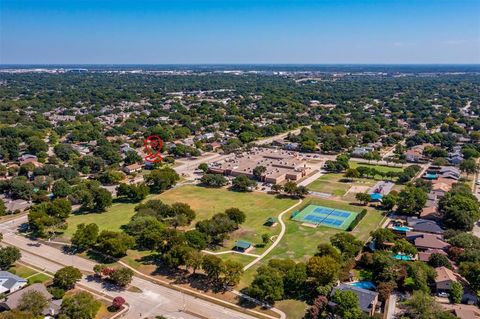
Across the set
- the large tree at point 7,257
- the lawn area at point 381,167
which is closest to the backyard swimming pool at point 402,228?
the lawn area at point 381,167

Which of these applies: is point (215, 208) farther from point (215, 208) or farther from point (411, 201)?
point (411, 201)

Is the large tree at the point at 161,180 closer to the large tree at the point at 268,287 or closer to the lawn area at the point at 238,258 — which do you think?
the lawn area at the point at 238,258

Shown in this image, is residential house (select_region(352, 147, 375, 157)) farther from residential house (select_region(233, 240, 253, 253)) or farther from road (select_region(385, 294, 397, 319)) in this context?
road (select_region(385, 294, 397, 319))

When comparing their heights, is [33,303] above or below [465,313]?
above

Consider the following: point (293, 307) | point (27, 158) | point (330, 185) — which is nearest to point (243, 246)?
point (293, 307)

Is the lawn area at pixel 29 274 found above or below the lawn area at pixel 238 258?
below

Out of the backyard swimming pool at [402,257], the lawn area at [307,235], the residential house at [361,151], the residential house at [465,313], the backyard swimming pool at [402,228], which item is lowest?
the lawn area at [307,235]

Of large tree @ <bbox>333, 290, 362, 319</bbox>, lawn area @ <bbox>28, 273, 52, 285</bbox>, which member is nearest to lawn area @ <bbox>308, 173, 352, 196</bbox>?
large tree @ <bbox>333, 290, 362, 319</bbox>
